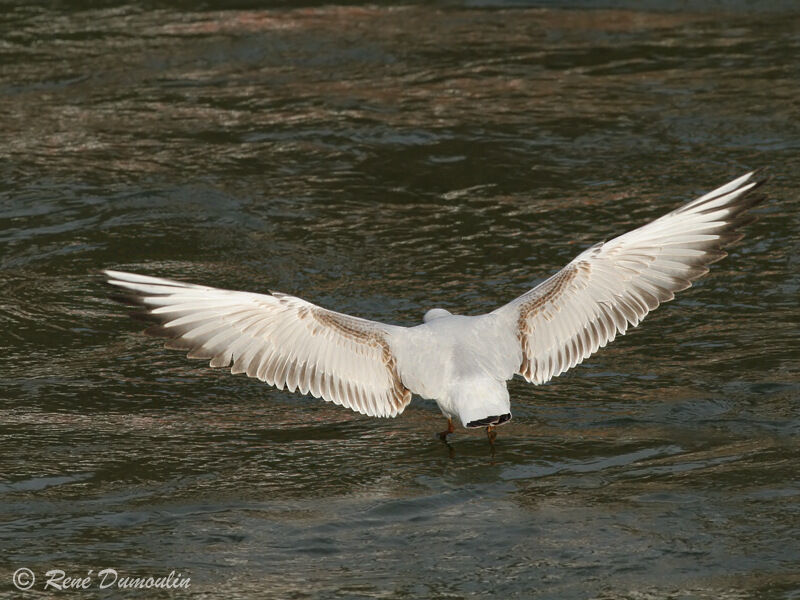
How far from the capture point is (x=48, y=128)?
1202cm

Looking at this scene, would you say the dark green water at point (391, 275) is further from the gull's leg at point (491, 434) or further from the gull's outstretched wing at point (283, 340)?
the gull's outstretched wing at point (283, 340)

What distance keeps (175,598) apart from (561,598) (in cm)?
164

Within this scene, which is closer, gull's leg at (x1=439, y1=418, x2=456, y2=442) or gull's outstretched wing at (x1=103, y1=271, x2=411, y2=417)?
gull's outstretched wing at (x1=103, y1=271, x2=411, y2=417)

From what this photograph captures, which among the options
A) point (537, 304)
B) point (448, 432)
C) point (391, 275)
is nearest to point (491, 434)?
point (448, 432)

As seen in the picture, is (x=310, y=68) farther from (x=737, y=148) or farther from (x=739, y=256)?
(x=739, y=256)

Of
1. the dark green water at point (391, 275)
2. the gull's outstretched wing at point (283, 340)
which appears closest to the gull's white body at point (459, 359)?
the gull's outstretched wing at point (283, 340)

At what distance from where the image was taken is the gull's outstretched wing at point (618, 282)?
7184 millimetres

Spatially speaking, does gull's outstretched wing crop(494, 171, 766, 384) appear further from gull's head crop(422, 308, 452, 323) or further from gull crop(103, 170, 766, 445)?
gull's head crop(422, 308, 452, 323)

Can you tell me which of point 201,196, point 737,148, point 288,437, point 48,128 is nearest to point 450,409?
point 288,437

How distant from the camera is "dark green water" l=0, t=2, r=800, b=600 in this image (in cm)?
603

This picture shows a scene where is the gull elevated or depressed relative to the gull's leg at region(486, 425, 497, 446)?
elevated

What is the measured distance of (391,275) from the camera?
939 cm

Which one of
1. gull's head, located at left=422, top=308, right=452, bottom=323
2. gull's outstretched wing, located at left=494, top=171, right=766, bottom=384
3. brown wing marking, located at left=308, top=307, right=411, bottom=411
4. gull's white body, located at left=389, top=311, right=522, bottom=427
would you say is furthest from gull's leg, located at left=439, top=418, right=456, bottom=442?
gull's head, located at left=422, top=308, right=452, bottom=323

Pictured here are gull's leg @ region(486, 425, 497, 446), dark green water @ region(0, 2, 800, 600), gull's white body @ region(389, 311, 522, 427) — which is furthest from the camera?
gull's leg @ region(486, 425, 497, 446)
